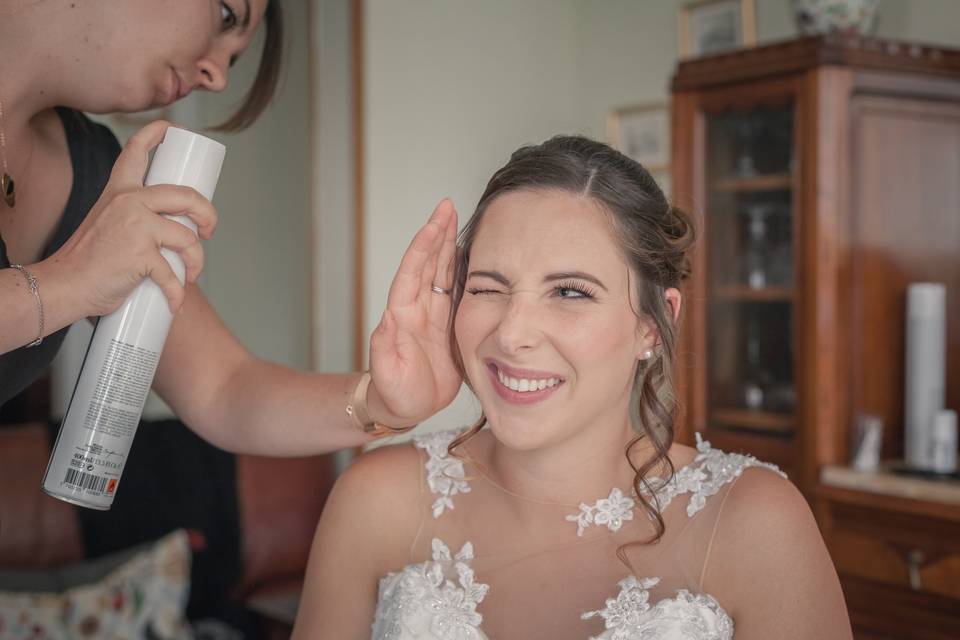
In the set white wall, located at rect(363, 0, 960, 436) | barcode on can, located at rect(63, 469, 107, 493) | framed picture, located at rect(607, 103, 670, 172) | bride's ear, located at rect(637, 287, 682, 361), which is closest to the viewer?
barcode on can, located at rect(63, 469, 107, 493)

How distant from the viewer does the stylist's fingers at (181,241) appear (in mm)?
1063

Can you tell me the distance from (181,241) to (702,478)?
2.53ft

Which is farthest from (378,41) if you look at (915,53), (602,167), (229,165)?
(602,167)

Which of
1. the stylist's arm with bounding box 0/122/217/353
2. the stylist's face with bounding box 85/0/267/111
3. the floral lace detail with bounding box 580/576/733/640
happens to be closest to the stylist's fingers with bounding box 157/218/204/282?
the stylist's arm with bounding box 0/122/217/353

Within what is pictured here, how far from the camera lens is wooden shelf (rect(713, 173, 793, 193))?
113 inches

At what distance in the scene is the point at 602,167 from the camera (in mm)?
1446

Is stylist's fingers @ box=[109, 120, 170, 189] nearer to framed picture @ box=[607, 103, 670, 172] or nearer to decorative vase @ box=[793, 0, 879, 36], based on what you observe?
decorative vase @ box=[793, 0, 879, 36]

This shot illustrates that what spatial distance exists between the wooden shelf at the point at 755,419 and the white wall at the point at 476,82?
1.03 m

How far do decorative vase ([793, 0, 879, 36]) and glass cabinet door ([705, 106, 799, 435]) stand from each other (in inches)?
8.7

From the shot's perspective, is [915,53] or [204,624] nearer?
[915,53]

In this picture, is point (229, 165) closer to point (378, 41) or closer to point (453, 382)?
point (378, 41)

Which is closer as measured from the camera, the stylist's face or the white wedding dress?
the stylist's face

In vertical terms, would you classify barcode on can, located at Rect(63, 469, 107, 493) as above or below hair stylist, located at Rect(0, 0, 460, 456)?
below

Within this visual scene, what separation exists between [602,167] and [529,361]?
0.31m
